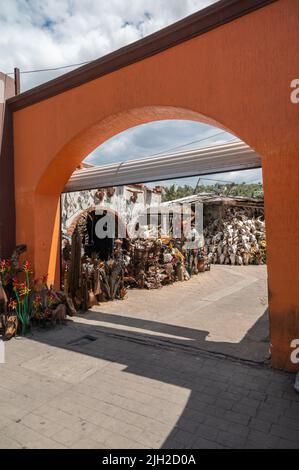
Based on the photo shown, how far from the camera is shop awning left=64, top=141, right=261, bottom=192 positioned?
518 centimetres

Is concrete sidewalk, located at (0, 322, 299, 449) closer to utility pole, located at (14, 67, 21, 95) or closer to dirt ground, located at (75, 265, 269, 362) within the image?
dirt ground, located at (75, 265, 269, 362)

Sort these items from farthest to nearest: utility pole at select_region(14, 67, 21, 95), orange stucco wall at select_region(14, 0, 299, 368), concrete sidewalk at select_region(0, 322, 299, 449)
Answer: utility pole at select_region(14, 67, 21, 95), orange stucco wall at select_region(14, 0, 299, 368), concrete sidewalk at select_region(0, 322, 299, 449)

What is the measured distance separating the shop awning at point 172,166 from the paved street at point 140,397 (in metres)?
2.99

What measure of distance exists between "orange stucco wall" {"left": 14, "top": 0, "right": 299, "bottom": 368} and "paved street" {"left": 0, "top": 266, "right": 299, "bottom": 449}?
88 cm

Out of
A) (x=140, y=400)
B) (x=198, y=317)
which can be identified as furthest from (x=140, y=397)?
(x=198, y=317)

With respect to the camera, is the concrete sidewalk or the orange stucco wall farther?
the orange stucco wall

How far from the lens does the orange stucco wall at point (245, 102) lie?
3.95 metres

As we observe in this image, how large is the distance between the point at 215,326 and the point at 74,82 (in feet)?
18.3

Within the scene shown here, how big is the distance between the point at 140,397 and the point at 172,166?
4042mm

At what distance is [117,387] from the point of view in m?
3.77

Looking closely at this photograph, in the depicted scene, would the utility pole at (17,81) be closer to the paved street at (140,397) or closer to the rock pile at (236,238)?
the paved street at (140,397)

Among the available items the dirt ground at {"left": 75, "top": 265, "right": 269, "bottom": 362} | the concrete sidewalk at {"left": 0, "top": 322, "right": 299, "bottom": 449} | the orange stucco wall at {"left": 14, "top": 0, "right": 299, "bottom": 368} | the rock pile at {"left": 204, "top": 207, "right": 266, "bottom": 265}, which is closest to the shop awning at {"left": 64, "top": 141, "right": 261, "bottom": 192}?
the orange stucco wall at {"left": 14, "top": 0, "right": 299, "bottom": 368}

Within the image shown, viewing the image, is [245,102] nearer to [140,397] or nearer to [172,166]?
[172,166]

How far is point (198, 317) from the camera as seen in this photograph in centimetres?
675
